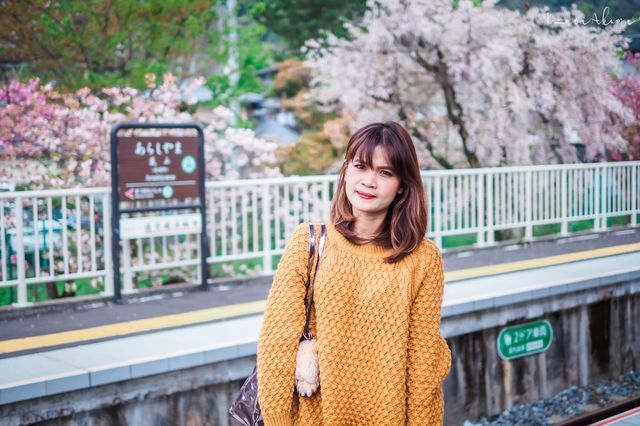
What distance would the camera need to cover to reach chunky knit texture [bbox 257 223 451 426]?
256cm

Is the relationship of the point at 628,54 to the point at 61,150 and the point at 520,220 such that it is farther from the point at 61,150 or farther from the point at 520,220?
the point at 61,150

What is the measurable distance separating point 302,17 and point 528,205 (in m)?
12.4

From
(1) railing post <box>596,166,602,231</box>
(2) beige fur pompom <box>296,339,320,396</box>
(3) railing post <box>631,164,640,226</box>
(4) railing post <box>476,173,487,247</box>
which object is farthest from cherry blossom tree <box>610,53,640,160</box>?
(2) beige fur pompom <box>296,339,320,396</box>

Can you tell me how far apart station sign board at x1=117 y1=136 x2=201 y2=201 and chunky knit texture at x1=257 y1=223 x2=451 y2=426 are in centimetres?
497

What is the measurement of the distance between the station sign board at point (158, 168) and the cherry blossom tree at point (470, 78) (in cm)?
669

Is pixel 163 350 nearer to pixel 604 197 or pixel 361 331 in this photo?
pixel 361 331

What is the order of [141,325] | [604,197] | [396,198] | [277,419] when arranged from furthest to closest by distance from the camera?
[604,197]
[141,325]
[396,198]
[277,419]

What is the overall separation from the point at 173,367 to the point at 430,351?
91.3 inches

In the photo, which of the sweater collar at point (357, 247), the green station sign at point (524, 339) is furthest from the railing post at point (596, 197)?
the sweater collar at point (357, 247)

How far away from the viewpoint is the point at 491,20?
Answer: 14.8m

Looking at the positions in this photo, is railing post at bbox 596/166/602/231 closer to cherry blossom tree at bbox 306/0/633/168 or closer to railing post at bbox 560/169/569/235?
railing post at bbox 560/169/569/235

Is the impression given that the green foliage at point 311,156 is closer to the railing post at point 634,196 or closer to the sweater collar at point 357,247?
the railing post at point 634,196

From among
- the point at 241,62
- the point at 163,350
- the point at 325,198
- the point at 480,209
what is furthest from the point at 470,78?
the point at 163,350

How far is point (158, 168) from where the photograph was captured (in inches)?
296
